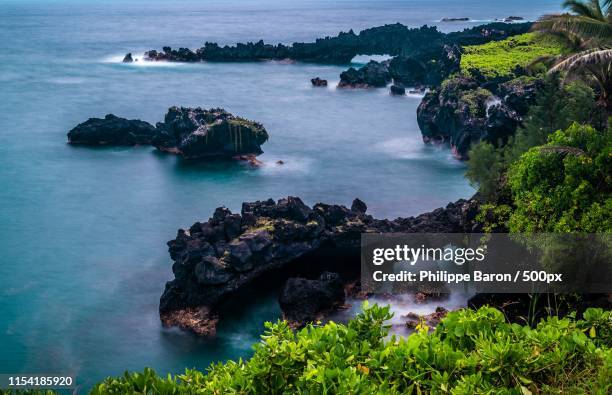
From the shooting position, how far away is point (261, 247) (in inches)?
1469

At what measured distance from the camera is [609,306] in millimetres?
26984

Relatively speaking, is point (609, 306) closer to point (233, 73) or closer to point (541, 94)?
point (541, 94)

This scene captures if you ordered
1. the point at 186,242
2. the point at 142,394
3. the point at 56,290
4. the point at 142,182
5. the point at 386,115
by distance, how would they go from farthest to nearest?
the point at 386,115 → the point at 142,182 → the point at 56,290 → the point at 186,242 → the point at 142,394

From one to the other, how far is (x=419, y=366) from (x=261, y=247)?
24.7 meters

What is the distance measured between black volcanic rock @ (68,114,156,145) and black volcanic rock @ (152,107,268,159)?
6438 mm

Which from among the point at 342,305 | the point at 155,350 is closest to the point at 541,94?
the point at 342,305

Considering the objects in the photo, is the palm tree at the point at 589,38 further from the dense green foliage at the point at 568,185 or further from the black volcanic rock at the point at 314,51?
the black volcanic rock at the point at 314,51

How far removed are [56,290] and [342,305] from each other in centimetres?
1656

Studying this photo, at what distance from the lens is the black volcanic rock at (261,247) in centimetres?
3541

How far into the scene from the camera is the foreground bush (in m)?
12.5

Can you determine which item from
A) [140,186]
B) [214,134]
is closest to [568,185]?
[140,186]

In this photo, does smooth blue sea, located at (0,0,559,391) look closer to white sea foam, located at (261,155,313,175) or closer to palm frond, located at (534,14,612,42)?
white sea foam, located at (261,155,313,175)

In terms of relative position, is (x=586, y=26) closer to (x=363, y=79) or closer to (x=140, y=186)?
(x=140, y=186)

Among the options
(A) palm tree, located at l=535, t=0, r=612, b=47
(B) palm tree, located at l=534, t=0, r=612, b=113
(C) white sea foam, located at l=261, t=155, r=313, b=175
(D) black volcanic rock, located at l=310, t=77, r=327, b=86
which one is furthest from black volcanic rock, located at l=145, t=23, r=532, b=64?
(A) palm tree, located at l=535, t=0, r=612, b=47
